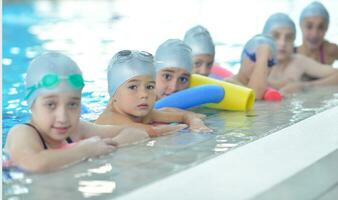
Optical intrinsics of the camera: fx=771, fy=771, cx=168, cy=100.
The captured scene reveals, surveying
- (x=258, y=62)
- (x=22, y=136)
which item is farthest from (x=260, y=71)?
(x=22, y=136)

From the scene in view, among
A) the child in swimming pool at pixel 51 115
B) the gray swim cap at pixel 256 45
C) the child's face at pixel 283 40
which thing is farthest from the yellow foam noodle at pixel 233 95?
the child in swimming pool at pixel 51 115

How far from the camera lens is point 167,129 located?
17.8ft

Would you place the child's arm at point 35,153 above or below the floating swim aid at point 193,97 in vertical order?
above

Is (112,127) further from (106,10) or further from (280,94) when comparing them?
(106,10)

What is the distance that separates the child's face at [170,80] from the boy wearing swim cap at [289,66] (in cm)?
161

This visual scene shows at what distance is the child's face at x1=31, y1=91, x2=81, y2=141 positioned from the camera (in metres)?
4.25

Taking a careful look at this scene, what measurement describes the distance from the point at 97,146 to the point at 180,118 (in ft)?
4.54

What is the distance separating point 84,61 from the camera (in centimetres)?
1027

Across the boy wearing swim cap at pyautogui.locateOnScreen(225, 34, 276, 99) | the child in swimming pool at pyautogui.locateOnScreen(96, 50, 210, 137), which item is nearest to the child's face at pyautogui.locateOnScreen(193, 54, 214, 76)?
the boy wearing swim cap at pyautogui.locateOnScreen(225, 34, 276, 99)

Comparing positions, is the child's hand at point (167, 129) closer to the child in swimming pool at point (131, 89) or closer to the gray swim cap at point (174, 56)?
the child in swimming pool at point (131, 89)

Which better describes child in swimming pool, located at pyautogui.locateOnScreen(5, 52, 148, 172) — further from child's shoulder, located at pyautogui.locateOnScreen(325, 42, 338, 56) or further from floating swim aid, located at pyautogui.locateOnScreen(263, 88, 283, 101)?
child's shoulder, located at pyautogui.locateOnScreen(325, 42, 338, 56)

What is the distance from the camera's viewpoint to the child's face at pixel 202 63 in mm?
6982

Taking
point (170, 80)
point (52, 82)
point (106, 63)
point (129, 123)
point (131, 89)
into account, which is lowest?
point (106, 63)

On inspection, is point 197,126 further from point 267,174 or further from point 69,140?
point 267,174
